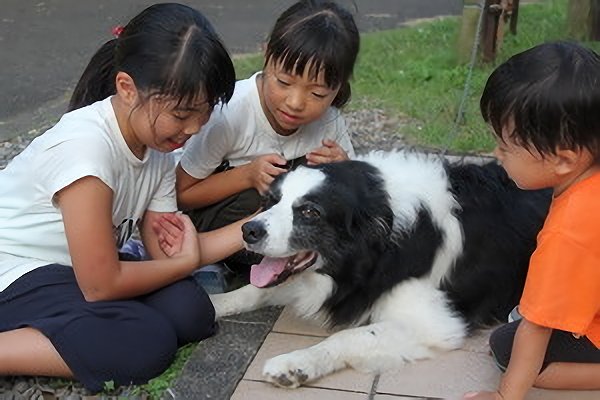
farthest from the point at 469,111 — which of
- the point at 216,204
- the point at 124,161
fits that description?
the point at 124,161

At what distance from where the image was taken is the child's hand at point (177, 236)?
2949 mm

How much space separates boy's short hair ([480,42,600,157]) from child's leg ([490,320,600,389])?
62cm

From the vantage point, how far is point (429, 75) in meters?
6.12

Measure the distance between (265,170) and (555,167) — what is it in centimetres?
122

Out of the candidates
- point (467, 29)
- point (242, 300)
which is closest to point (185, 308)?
point (242, 300)

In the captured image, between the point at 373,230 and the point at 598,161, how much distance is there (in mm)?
803

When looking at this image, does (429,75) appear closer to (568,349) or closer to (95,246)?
(568,349)

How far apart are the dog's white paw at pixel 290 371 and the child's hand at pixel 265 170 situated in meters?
0.64

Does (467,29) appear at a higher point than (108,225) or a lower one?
lower

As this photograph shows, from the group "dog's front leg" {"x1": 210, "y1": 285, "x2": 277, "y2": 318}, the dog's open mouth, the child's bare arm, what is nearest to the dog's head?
the dog's open mouth

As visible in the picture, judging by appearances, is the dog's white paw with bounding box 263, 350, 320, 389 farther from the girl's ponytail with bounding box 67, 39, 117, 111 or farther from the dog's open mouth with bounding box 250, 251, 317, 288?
the girl's ponytail with bounding box 67, 39, 117, 111

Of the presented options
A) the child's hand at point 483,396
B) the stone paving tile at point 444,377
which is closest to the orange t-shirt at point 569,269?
the child's hand at point 483,396

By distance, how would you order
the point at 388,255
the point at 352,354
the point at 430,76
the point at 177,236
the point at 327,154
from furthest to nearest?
the point at 430,76 < the point at 327,154 < the point at 177,236 < the point at 388,255 < the point at 352,354

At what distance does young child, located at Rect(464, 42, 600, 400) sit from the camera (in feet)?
7.20
